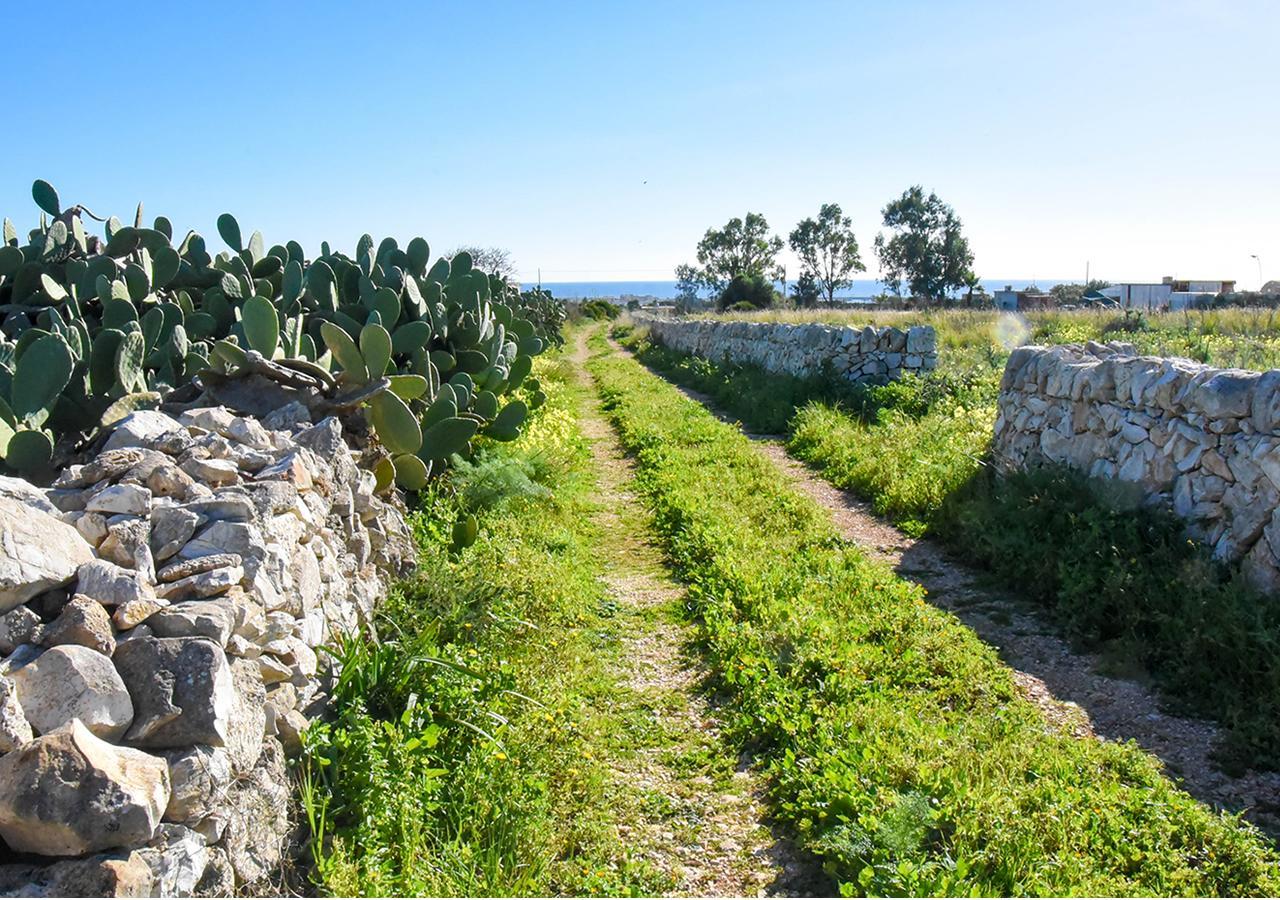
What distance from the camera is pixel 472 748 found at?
3.84 metres

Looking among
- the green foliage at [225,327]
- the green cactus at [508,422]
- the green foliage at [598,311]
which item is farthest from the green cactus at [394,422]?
the green foliage at [598,311]

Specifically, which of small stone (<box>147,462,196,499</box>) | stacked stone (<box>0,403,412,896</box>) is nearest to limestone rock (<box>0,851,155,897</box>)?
stacked stone (<box>0,403,412,896</box>)

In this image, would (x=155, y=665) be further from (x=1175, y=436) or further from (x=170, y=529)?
(x=1175, y=436)

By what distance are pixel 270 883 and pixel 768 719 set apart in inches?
93.1

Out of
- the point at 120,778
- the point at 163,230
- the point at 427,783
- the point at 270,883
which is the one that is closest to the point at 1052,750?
the point at 427,783

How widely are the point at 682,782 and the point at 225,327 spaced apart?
5.50 meters

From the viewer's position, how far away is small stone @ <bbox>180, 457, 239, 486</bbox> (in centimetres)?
398

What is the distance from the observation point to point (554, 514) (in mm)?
8031

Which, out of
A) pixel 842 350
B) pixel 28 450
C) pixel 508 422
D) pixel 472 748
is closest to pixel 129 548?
pixel 472 748

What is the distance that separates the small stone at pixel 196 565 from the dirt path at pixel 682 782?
1.89m

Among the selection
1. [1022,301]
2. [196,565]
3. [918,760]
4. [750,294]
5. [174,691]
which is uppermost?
[750,294]

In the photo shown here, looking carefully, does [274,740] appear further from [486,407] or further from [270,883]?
[486,407]

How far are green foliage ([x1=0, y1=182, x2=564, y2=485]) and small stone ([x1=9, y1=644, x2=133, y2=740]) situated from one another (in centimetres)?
232

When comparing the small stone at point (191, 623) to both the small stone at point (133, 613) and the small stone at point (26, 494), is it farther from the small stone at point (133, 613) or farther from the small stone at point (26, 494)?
the small stone at point (26, 494)
